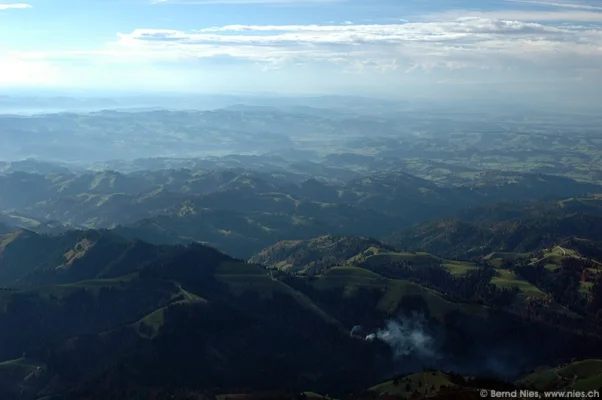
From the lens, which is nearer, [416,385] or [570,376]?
[416,385]

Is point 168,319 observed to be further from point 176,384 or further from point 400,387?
point 400,387

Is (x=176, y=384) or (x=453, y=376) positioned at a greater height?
(x=453, y=376)

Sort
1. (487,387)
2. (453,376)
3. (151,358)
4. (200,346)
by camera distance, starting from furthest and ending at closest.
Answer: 1. (200,346)
2. (151,358)
3. (453,376)
4. (487,387)

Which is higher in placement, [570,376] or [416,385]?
[416,385]

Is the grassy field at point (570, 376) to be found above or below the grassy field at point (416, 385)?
below

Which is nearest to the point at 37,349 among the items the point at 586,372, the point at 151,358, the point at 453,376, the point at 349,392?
the point at 151,358

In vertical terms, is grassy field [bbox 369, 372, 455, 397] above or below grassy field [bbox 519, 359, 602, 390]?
above

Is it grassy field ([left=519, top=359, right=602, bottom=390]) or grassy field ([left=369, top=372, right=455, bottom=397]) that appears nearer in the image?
grassy field ([left=369, top=372, right=455, bottom=397])

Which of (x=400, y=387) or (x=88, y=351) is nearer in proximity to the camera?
(x=400, y=387)

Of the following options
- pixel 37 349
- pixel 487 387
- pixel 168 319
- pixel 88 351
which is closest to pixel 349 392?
pixel 487 387

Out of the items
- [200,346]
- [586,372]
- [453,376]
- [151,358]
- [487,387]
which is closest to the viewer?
[487,387]

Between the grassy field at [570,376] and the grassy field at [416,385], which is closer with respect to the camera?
the grassy field at [416,385]
